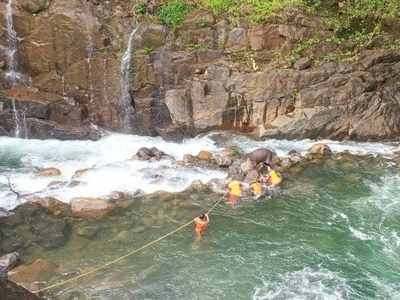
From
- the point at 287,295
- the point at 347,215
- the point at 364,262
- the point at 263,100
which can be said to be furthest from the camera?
the point at 263,100

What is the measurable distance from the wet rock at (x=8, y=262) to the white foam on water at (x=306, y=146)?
7825 millimetres

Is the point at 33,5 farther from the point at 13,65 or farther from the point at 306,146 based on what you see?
the point at 306,146

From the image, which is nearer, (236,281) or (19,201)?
(236,281)

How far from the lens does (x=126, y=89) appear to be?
694 inches

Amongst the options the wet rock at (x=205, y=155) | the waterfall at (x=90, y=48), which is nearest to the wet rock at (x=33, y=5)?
the waterfall at (x=90, y=48)

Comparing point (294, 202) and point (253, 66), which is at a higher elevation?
point (253, 66)

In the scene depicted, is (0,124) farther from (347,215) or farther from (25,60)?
(347,215)

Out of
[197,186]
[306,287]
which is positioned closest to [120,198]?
[197,186]

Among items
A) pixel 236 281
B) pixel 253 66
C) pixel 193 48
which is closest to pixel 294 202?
pixel 236 281

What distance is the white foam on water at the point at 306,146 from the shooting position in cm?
1655

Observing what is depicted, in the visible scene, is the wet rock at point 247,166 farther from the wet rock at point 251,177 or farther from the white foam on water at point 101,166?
the white foam on water at point 101,166

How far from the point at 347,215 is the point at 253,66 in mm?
6485

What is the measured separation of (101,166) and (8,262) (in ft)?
16.9

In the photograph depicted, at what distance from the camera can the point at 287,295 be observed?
10125 mm
